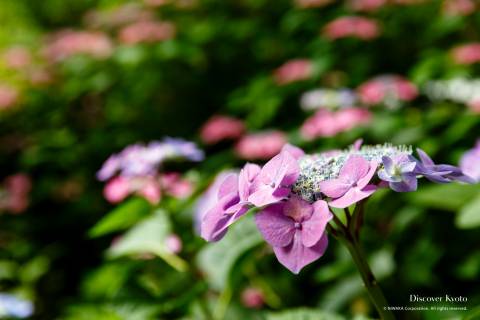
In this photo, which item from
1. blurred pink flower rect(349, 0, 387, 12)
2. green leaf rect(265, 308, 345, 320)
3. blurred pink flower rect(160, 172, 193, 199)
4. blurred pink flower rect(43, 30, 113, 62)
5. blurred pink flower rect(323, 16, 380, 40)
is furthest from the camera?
blurred pink flower rect(43, 30, 113, 62)

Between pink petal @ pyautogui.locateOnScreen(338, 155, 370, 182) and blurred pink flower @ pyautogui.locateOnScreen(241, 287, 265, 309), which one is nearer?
pink petal @ pyautogui.locateOnScreen(338, 155, 370, 182)

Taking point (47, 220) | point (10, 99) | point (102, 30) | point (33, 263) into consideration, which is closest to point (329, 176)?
point (33, 263)

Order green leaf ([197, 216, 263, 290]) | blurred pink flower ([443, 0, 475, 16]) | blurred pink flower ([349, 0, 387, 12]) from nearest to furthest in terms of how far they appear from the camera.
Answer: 1. green leaf ([197, 216, 263, 290])
2. blurred pink flower ([443, 0, 475, 16])
3. blurred pink flower ([349, 0, 387, 12])

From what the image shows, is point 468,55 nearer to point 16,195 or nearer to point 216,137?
point 216,137

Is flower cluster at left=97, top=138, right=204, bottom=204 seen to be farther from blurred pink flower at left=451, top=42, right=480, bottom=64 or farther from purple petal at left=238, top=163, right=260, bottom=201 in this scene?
blurred pink flower at left=451, top=42, right=480, bottom=64

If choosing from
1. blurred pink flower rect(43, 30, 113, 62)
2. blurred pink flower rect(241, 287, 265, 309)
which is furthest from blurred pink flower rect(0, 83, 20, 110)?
blurred pink flower rect(241, 287, 265, 309)

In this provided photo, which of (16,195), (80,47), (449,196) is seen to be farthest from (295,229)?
(80,47)

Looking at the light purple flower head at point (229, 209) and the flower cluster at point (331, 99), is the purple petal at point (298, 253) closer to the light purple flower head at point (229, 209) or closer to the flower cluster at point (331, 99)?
the light purple flower head at point (229, 209)
